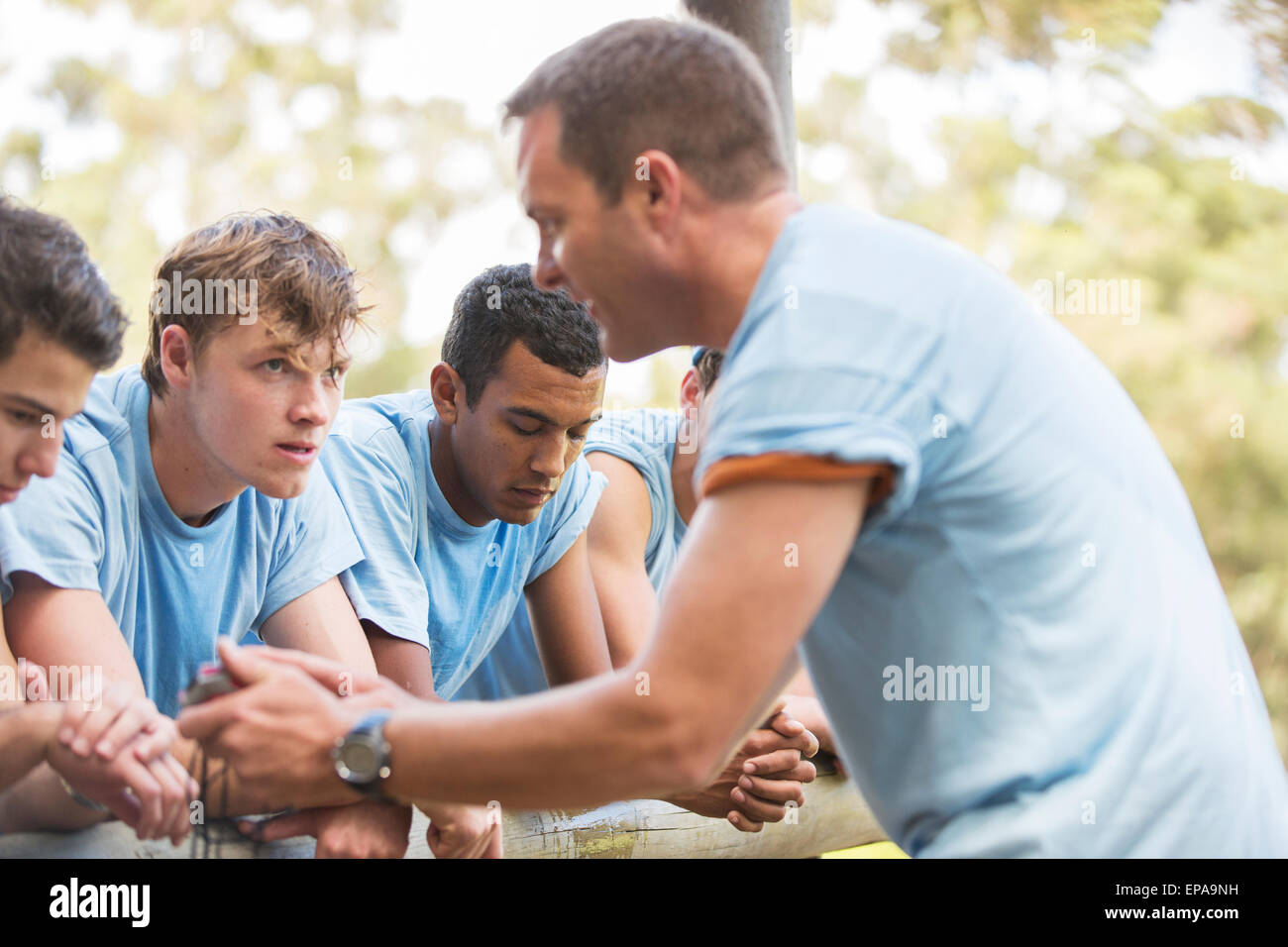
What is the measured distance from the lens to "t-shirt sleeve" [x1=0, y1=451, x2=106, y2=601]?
6.19 feet

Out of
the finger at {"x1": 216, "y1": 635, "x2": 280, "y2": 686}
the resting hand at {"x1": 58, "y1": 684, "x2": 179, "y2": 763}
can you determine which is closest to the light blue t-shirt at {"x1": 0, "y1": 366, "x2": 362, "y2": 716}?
the resting hand at {"x1": 58, "y1": 684, "x2": 179, "y2": 763}

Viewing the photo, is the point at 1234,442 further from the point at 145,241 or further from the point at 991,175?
the point at 145,241

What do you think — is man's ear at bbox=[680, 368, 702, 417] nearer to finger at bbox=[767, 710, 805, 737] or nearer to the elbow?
finger at bbox=[767, 710, 805, 737]

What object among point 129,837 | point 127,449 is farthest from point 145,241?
point 129,837

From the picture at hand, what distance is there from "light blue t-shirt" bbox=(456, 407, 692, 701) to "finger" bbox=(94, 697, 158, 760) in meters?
1.48

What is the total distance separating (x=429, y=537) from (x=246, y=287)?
735mm

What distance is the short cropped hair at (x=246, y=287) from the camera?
7.57 feet

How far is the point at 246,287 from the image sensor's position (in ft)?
7.61

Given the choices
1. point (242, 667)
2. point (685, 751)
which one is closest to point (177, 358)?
point (242, 667)

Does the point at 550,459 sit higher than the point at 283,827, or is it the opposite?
the point at 550,459

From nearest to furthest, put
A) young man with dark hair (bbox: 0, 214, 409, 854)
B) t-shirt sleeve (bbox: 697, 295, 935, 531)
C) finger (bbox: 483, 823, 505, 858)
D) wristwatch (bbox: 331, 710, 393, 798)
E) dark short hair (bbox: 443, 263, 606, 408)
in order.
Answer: t-shirt sleeve (bbox: 697, 295, 935, 531), wristwatch (bbox: 331, 710, 393, 798), finger (bbox: 483, 823, 505, 858), young man with dark hair (bbox: 0, 214, 409, 854), dark short hair (bbox: 443, 263, 606, 408)

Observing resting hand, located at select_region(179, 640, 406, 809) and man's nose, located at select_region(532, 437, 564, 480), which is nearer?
resting hand, located at select_region(179, 640, 406, 809)

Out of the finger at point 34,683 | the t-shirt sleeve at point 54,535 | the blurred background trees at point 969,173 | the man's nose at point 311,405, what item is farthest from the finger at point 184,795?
the blurred background trees at point 969,173

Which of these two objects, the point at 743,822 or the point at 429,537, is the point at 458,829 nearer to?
the point at 743,822
